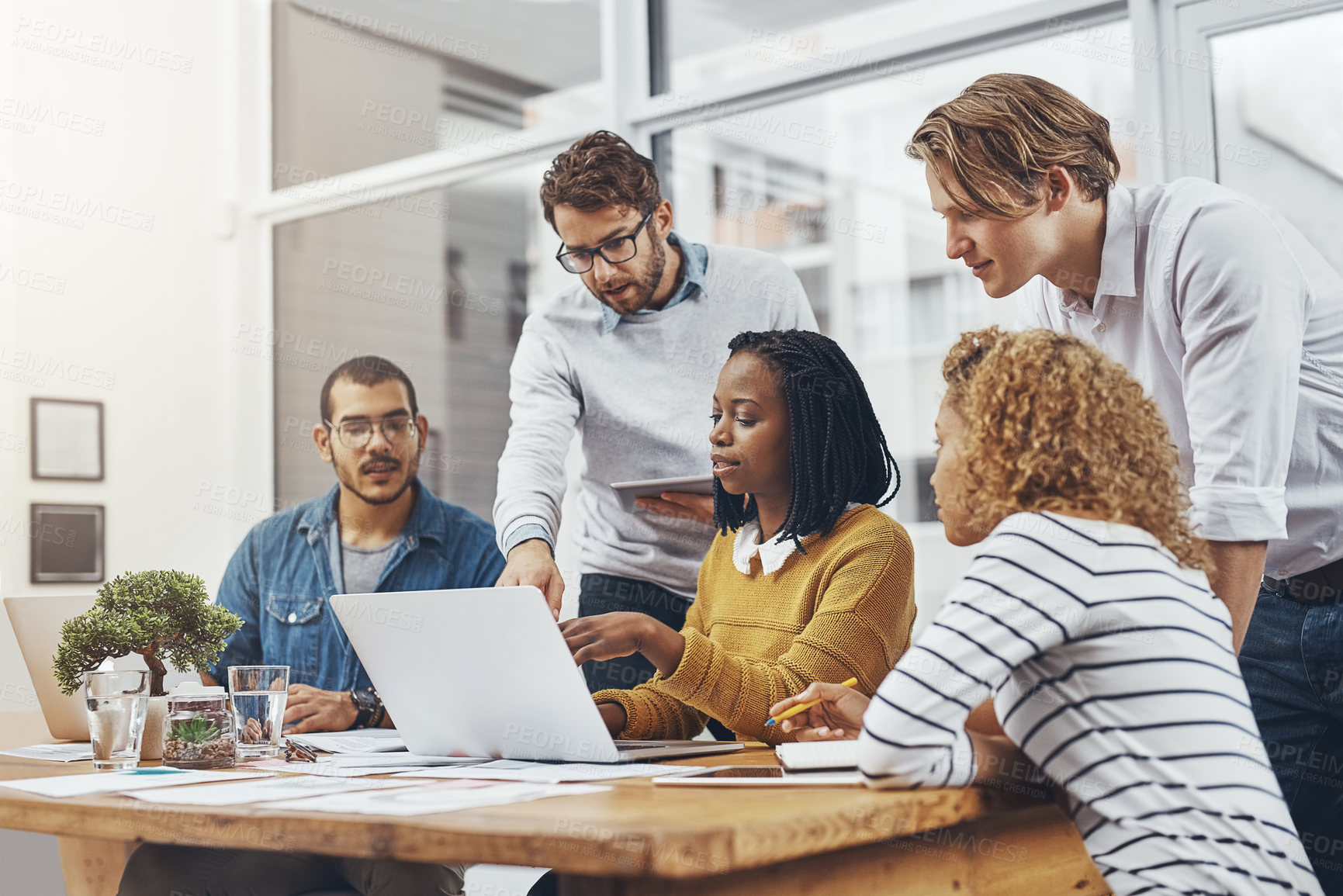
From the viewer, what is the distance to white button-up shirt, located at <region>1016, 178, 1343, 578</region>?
135cm

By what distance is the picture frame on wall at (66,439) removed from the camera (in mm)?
3785

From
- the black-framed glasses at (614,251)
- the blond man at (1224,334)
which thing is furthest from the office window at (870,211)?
the blond man at (1224,334)

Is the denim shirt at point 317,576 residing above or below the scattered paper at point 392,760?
above

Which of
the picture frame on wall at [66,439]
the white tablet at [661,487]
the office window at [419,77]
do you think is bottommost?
Answer: the white tablet at [661,487]

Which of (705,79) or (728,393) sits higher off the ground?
(705,79)

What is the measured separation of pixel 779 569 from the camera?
1.73 metres

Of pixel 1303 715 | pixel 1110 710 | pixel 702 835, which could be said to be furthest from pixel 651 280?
pixel 702 835

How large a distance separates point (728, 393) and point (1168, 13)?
145cm

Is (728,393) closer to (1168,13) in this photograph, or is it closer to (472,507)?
(1168,13)

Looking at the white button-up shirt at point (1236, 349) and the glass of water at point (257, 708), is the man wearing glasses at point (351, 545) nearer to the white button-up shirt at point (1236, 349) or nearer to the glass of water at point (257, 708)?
the glass of water at point (257, 708)

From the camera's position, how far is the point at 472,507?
4.02 m

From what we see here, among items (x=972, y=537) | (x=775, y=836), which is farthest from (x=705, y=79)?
(x=775, y=836)

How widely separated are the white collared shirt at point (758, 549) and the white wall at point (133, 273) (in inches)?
103

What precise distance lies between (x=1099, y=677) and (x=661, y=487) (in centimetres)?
105
